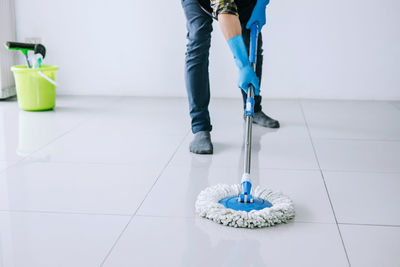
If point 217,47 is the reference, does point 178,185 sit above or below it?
below

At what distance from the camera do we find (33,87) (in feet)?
8.02

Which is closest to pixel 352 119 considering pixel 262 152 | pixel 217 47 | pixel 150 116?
pixel 262 152

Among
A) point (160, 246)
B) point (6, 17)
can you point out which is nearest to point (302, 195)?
point (160, 246)

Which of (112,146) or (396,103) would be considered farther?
(396,103)

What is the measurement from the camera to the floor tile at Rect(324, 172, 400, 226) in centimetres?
127

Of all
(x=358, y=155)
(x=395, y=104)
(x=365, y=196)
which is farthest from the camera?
(x=395, y=104)

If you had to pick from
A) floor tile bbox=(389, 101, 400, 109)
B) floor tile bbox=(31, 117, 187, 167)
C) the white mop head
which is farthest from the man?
floor tile bbox=(389, 101, 400, 109)

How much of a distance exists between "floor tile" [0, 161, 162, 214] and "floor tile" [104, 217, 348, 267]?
0.16 meters

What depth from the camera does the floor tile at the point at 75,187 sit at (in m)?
1.33

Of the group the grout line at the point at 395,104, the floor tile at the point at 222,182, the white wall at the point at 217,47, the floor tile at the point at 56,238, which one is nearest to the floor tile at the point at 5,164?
the floor tile at the point at 56,238

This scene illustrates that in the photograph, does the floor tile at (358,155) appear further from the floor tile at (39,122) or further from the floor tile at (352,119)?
the floor tile at (39,122)

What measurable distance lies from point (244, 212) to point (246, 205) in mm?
47

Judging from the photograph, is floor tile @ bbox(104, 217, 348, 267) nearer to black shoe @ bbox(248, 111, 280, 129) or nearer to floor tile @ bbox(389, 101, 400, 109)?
black shoe @ bbox(248, 111, 280, 129)

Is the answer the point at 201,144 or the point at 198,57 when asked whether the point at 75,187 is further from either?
the point at 198,57
